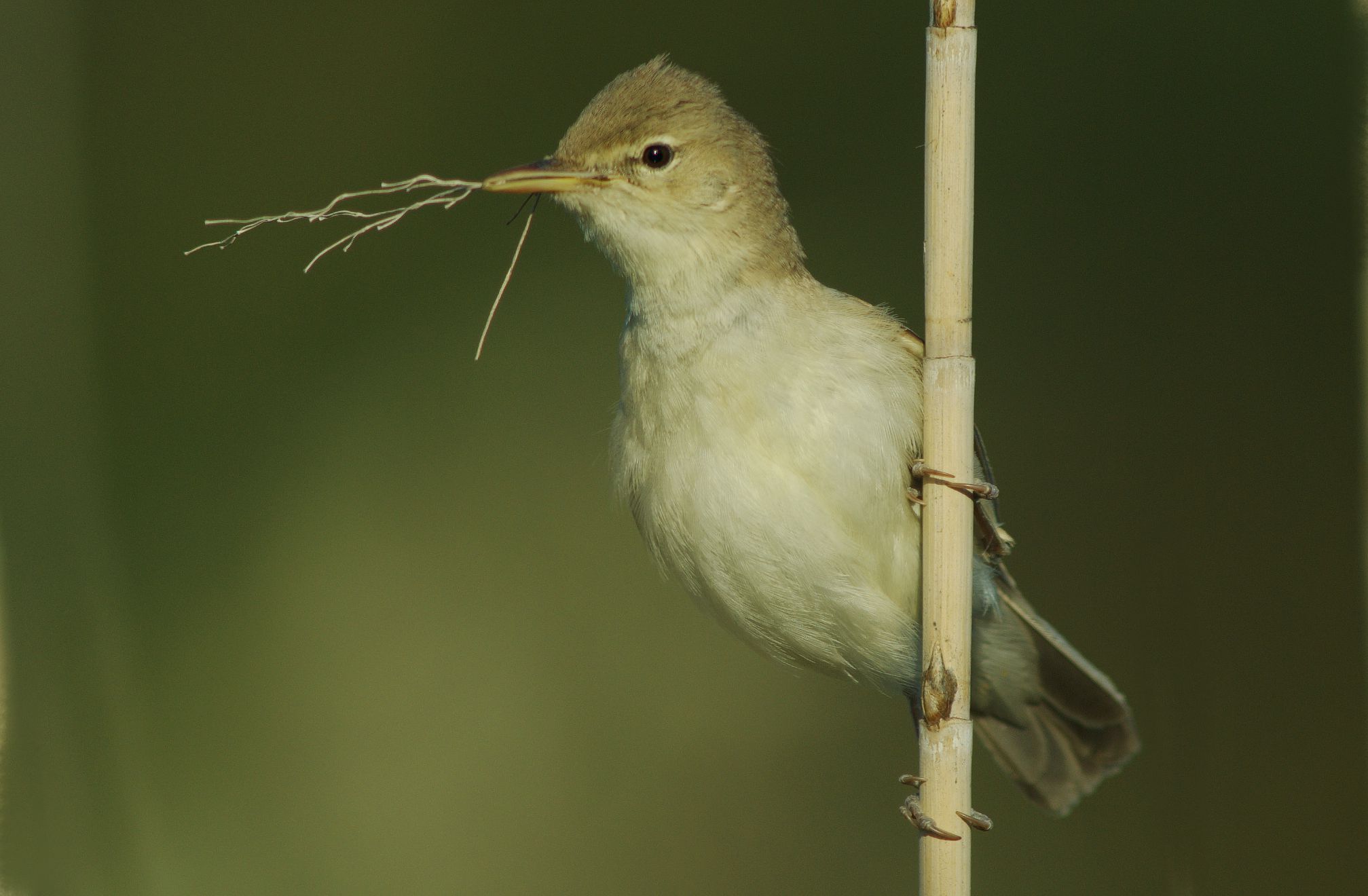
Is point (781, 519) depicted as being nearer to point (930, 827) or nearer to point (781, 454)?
point (781, 454)

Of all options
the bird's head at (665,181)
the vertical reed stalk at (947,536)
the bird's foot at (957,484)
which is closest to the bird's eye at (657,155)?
the bird's head at (665,181)

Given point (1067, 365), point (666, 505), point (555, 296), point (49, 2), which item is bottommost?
point (666, 505)

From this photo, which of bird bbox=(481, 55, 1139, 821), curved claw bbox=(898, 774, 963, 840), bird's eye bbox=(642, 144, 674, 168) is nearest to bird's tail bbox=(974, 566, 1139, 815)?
bird bbox=(481, 55, 1139, 821)

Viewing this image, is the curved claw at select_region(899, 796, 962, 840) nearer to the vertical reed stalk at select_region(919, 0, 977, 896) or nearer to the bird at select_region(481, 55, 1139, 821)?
the vertical reed stalk at select_region(919, 0, 977, 896)

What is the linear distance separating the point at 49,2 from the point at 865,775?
3184mm

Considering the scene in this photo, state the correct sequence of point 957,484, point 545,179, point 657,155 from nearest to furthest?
1. point 957,484
2. point 545,179
3. point 657,155

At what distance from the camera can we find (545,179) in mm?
1726

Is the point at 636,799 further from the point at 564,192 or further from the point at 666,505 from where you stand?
the point at 564,192

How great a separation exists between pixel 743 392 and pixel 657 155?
40 centimetres

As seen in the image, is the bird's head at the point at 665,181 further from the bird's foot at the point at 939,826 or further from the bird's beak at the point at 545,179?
the bird's foot at the point at 939,826

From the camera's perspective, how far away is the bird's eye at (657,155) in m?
1.82

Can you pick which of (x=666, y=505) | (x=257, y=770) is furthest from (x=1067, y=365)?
(x=257, y=770)

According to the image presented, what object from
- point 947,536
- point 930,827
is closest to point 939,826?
point 930,827

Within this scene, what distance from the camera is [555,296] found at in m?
3.84
